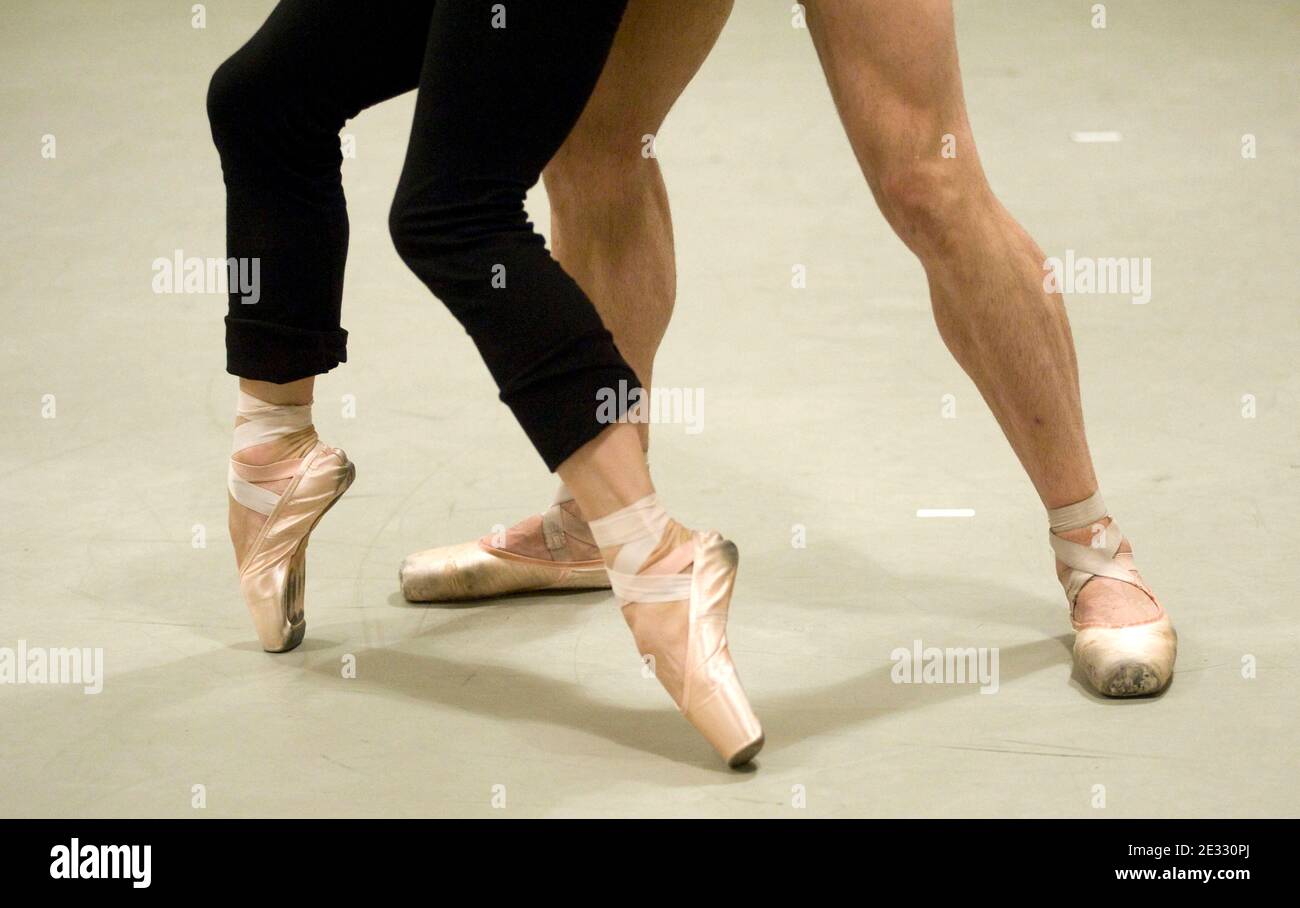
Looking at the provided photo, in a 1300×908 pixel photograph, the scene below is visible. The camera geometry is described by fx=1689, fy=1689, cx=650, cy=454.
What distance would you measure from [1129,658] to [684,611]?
1.39 feet

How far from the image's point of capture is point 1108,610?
1.60 metres

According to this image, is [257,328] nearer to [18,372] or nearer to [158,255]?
[18,372]

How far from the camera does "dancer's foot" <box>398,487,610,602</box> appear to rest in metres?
1.84

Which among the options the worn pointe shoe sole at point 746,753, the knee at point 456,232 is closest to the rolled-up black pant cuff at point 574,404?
the knee at point 456,232

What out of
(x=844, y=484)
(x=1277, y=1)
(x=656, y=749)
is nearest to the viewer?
(x=656, y=749)

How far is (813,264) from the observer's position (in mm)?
2924

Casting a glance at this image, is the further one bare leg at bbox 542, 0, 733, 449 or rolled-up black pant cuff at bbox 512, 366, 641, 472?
bare leg at bbox 542, 0, 733, 449

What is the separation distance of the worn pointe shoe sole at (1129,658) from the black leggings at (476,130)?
51 centimetres

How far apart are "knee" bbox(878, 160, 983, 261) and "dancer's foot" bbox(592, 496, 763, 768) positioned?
1.13 feet

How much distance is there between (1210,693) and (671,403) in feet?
3.30

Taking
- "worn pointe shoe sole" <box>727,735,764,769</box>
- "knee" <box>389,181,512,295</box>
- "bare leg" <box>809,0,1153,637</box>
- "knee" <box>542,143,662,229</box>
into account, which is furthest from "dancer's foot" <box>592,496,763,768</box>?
"knee" <box>542,143,662,229</box>

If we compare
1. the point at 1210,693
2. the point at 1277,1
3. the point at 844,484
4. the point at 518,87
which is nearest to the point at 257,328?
the point at 518,87

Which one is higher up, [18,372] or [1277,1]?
[1277,1]

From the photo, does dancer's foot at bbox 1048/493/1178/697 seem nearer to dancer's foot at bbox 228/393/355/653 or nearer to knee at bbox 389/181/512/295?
knee at bbox 389/181/512/295
